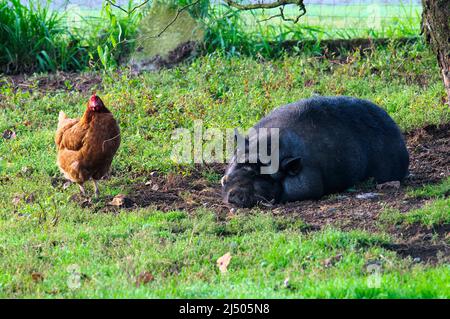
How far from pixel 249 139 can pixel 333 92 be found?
3.38m

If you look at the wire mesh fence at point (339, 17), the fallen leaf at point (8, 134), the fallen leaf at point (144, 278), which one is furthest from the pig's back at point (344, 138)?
the wire mesh fence at point (339, 17)

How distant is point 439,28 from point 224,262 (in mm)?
3629

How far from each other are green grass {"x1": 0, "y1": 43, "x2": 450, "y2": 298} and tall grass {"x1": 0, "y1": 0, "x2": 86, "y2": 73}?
4.18ft

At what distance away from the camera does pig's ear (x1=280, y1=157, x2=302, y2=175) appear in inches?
301

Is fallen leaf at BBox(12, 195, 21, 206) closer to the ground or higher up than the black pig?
closer to the ground

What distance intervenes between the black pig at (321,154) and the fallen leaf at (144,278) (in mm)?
2067

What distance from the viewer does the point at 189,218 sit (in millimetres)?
7188

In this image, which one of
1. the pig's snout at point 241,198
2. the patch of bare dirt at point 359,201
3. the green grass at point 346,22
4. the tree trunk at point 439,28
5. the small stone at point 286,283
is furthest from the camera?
the green grass at point 346,22

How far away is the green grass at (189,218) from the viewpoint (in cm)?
546

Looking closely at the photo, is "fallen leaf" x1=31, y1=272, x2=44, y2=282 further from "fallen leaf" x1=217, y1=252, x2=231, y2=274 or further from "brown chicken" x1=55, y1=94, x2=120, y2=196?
"brown chicken" x1=55, y1=94, x2=120, y2=196

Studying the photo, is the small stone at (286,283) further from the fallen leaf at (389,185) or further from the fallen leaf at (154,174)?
the fallen leaf at (154,174)

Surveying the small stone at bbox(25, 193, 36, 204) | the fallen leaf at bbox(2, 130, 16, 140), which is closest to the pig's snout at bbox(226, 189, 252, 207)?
the small stone at bbox(25, 193, 36, 204)

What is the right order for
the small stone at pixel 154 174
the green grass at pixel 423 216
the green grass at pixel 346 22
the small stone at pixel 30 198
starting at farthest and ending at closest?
the green grass at pixel 346 22 → the small stone at pixel 154 174 → the small stone at pixel 30 198 → the green grass at pixel 423 216

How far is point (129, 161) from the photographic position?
895cm
